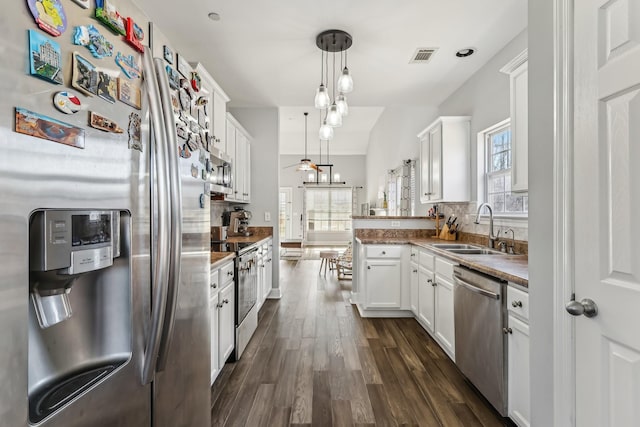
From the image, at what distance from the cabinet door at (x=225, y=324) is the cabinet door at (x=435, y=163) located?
8.12 ft

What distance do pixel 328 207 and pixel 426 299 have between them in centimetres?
773

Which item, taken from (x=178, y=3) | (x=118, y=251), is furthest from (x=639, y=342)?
(x=178, y=3)

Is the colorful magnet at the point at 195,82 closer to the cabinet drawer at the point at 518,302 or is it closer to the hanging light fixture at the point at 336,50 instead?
the hanging light fixture at the point at 336,50

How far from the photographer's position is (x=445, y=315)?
8.39 feet

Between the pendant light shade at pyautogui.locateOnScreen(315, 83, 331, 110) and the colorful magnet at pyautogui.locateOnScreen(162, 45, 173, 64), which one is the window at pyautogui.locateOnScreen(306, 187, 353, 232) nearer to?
the pendant light shade at pyautogui.locateOnScreen(315, 83, 331, 110)

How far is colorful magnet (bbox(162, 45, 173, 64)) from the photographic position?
1013 mm

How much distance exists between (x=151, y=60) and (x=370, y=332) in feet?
9.68

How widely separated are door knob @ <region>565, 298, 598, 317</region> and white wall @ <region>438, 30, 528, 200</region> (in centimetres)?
217

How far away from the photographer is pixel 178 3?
2137mm

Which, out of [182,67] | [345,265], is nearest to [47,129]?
[182,67]

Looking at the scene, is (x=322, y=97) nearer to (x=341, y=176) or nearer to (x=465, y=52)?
(x=465, y=52)

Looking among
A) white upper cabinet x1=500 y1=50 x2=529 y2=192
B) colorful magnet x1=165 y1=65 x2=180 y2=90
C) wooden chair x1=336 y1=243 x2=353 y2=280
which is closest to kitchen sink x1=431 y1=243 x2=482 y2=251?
white upper cabinet x1=500 y1=50 x2=529 y2=192

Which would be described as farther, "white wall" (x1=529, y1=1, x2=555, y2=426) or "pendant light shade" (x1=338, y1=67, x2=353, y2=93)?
"pendant light shade" (x1=338, y1=67, x2=353, y2=93)

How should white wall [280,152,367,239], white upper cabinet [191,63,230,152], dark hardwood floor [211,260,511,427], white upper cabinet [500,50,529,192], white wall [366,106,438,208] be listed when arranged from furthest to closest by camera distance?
white wall [280,152,367,239] → white wall [366,106,438,208] → white upper cabinet [191,63,230,152] → white upper cabinet [500,50,529,192] → dark hardwood floor [211,260,511,427]
